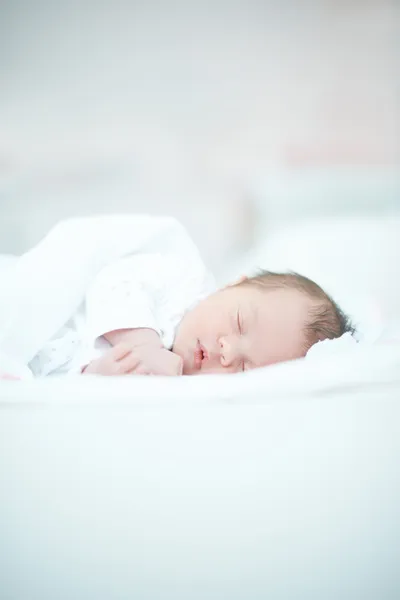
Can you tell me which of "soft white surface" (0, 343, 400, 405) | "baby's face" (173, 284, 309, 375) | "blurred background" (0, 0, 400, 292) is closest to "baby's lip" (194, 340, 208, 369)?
"baby's face" (173, 284, 309, 375)

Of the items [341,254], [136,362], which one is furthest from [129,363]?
[341,254]

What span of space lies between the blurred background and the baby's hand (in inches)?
18.1

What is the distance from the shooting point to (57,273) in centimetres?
89

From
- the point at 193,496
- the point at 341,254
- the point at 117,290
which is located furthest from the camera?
the point at 341,254

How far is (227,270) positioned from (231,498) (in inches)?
31.1

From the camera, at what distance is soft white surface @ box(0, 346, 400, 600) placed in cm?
45

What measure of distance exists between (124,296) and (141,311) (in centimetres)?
4

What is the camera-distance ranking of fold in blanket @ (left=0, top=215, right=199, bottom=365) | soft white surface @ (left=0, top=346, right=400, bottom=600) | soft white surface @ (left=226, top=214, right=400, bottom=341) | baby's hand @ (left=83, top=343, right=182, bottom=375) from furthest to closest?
soft white surface @ (left=226, top=214, right=400, bottom=341) < fold in blanket @ (left=0, top=215, right=199, bottom=365) < baby's hand @ (left=83, top=343, right=182, bottom=375) < soft white surface @ (left=0, top=346, right=400, bottom=600)

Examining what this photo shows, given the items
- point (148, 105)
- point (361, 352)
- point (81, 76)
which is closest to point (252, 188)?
point (148, 105)

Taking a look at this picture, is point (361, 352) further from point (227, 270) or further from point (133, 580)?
point (227, 270)

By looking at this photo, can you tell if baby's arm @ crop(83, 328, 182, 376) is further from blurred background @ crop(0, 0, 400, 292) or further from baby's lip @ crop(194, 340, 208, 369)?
blurred background @ crop(0, 0, 400, 292)

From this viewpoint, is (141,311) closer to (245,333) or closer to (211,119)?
(245,333)

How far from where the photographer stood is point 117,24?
1.12 metres


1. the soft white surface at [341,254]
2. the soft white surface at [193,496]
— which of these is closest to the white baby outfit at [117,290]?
the soft white surface at [341,254]
